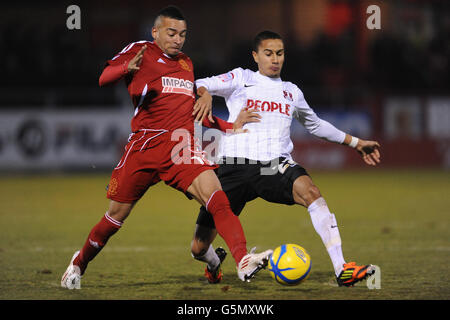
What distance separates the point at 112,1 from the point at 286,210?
761 inches

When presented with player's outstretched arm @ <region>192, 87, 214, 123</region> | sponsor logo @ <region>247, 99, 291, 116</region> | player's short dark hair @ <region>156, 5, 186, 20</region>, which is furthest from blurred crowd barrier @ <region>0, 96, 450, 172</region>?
player's outstretched arm @ <region>192, 87, 214, 123</region>

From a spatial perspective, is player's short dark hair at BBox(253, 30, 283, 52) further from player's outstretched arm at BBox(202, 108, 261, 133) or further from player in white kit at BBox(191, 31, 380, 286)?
player's outstretched arm at BBox(202, 108, 261, 133)

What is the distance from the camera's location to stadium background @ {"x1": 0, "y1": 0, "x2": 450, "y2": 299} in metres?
7.14

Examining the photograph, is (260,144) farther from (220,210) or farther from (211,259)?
(211,259)

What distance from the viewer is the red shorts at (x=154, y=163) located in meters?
5.53

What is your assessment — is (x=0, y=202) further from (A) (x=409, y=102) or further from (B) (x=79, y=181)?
(A) (x=409, y=102)

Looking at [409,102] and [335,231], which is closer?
[335,231]

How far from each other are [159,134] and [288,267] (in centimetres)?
150

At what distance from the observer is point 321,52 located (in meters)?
24.8

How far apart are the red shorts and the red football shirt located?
4.1 inches

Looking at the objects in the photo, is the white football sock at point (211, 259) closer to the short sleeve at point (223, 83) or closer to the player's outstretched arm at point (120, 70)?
the short sleeve at point (223, 83)

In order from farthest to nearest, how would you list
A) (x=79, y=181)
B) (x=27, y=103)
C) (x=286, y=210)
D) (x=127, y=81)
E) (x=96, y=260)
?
(x=27, y=103), (x=79, y=181), (x=286, y=210), (x=96, y=260), (x=127, y=81)

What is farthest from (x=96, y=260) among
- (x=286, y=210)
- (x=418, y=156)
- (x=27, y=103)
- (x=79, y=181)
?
(x=418, y=156)

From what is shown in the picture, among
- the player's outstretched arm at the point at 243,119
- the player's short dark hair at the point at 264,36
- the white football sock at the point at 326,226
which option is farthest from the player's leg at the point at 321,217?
the player's short dark hair at the point at 264,36
